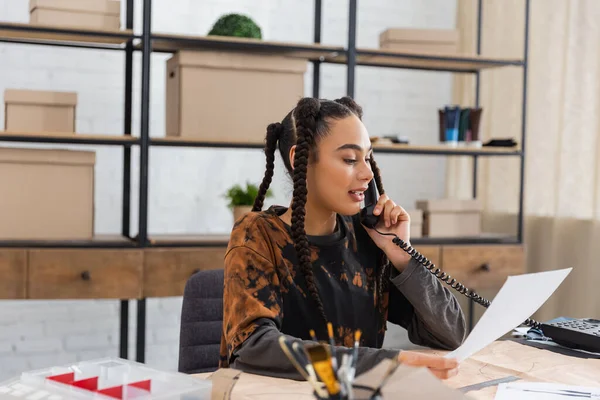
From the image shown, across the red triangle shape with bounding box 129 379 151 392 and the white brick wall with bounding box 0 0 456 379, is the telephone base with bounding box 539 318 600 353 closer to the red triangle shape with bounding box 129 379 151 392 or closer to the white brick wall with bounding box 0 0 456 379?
the red triangle shape with bounding box 129 379 151 392

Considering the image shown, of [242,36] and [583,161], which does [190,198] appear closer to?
[242,36]

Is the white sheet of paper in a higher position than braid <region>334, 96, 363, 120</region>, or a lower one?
lower

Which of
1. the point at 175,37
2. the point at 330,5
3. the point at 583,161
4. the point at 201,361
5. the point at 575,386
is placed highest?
the point at 330,5

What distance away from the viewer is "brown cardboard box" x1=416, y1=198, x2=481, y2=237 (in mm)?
3303

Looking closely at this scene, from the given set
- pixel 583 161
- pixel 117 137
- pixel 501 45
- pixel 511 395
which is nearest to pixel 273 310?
pixel 511 395

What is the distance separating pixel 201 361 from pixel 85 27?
1.55 meters

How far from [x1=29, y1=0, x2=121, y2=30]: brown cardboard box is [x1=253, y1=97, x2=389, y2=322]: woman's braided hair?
142cm

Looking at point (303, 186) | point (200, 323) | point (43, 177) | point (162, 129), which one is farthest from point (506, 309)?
point (162, 129)

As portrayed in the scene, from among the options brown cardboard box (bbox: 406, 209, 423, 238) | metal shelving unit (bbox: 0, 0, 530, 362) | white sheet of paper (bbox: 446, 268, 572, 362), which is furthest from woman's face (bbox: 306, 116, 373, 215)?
brown cardboard box (bbox: 406, 209, 423, 238)

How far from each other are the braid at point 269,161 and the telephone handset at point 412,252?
21 centimetres

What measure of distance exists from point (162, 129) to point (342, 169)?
2.29 metres

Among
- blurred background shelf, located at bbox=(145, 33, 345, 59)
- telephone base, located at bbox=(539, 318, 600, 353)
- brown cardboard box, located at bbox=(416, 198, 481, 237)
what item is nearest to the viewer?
telephone base, located at bbox=(539, 318, 600, 353)

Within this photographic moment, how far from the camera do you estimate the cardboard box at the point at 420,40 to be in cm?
323

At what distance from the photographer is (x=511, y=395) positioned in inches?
44.2
